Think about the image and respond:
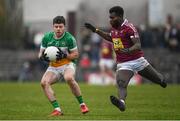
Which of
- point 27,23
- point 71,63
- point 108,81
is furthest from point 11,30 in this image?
point 71,63

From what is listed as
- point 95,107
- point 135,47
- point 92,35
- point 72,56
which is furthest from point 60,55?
point 92,35

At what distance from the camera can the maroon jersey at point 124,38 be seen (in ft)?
60.9

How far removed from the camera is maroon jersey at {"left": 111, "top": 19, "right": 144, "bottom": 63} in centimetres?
1856

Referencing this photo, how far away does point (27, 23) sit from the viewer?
45.5m

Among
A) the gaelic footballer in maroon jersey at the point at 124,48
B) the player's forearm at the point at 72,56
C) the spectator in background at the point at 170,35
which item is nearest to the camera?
the gaelic footballer in maroon jersey at the point at 124,48

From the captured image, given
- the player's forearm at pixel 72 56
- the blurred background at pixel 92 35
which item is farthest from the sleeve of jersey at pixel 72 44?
the blurred background at pixel 92 35

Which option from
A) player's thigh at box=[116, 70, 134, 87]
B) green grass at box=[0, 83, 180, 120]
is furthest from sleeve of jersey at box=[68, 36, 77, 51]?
green grass at box=[0, 83, 180, 120]

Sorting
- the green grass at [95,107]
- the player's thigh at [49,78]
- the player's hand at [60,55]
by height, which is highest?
the player's hand at [60,55]

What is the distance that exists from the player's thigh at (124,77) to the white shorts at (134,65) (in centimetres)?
A: 10

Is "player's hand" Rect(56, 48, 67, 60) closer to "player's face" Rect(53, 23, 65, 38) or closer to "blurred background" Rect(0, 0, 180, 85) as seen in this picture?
"player's face" Rect(53, 23, 65, 38)

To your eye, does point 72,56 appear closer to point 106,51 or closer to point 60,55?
point 60,55

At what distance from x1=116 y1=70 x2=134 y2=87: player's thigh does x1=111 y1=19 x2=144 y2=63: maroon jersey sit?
0.28 m

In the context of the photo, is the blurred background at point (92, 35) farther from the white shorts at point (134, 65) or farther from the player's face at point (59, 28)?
the player's face at point (59, 28)

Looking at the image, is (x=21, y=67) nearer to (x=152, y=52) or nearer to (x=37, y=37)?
A: (x=37, y=37)
